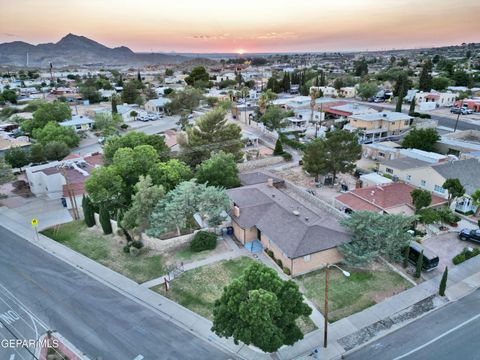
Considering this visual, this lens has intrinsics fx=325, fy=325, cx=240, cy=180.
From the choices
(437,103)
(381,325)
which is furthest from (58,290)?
(437,103)

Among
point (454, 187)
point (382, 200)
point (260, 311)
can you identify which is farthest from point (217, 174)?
point (454, 187)

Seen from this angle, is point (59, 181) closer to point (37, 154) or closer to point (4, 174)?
point (4, 174)

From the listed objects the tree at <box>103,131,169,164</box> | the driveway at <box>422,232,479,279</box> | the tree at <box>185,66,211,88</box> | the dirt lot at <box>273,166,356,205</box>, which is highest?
the tree at <box>185,66,211,88</box>

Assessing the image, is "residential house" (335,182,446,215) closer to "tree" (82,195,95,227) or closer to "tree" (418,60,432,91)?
"tree" (82,195,95,227)

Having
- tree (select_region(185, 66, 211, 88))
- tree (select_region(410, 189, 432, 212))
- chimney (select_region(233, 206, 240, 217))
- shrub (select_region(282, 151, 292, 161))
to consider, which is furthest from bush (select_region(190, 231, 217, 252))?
tree (select_region(185, 66, 211, 88))

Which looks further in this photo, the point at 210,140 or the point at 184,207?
the point at 210,140

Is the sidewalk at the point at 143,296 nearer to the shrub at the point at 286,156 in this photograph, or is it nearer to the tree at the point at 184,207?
the tree at the point at 184,207
